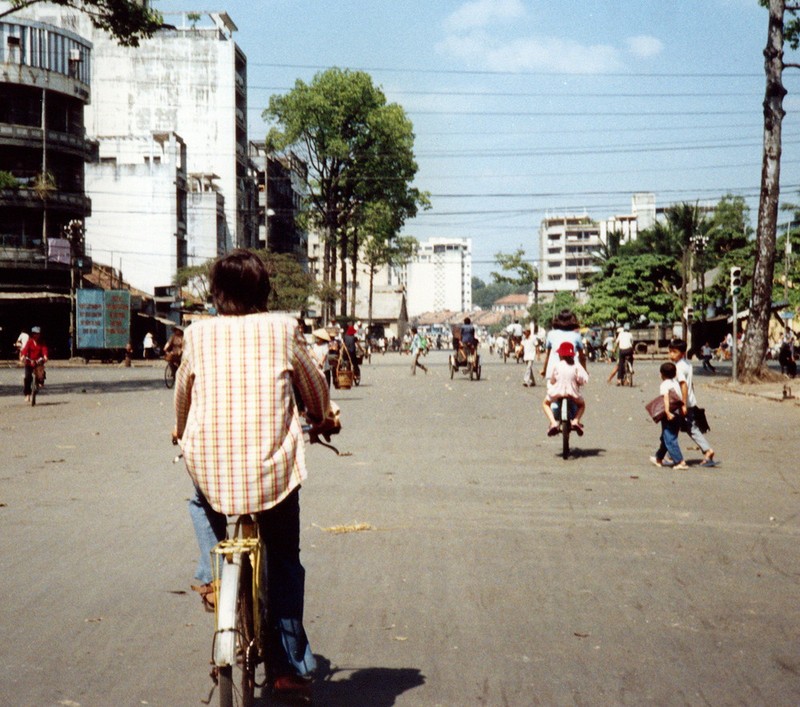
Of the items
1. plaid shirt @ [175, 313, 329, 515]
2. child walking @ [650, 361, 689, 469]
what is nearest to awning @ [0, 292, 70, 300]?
child walking @ [650, 361, 689, 469]

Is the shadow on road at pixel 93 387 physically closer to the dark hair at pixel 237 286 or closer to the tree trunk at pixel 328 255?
the dark hair at pixel 237 286

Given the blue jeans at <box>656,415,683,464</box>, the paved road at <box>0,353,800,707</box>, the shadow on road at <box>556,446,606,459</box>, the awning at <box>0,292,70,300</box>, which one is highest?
the awning at <box>0,292,70,300</box>

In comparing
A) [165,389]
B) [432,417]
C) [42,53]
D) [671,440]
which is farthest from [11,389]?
[42,53]

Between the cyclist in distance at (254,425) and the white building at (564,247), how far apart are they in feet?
582

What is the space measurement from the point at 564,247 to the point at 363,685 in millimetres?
183590

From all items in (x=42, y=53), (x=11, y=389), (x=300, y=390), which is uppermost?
(x=42, y=53)

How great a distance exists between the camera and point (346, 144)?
62.2 meters

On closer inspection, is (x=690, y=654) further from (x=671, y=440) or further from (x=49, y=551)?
(x=671, y=440)

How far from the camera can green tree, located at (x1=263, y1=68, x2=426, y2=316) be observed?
62.2 metres

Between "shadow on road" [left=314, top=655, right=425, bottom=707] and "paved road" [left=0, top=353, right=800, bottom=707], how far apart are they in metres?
0.01

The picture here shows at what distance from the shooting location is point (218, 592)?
359cm

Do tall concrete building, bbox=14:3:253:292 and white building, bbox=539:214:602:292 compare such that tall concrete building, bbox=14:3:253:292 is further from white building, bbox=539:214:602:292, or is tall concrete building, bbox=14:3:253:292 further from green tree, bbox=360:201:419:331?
white building, bbox=539:214:602:292

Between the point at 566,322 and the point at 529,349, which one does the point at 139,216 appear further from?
the point at 566,322

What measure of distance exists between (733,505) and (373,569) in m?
3.79
